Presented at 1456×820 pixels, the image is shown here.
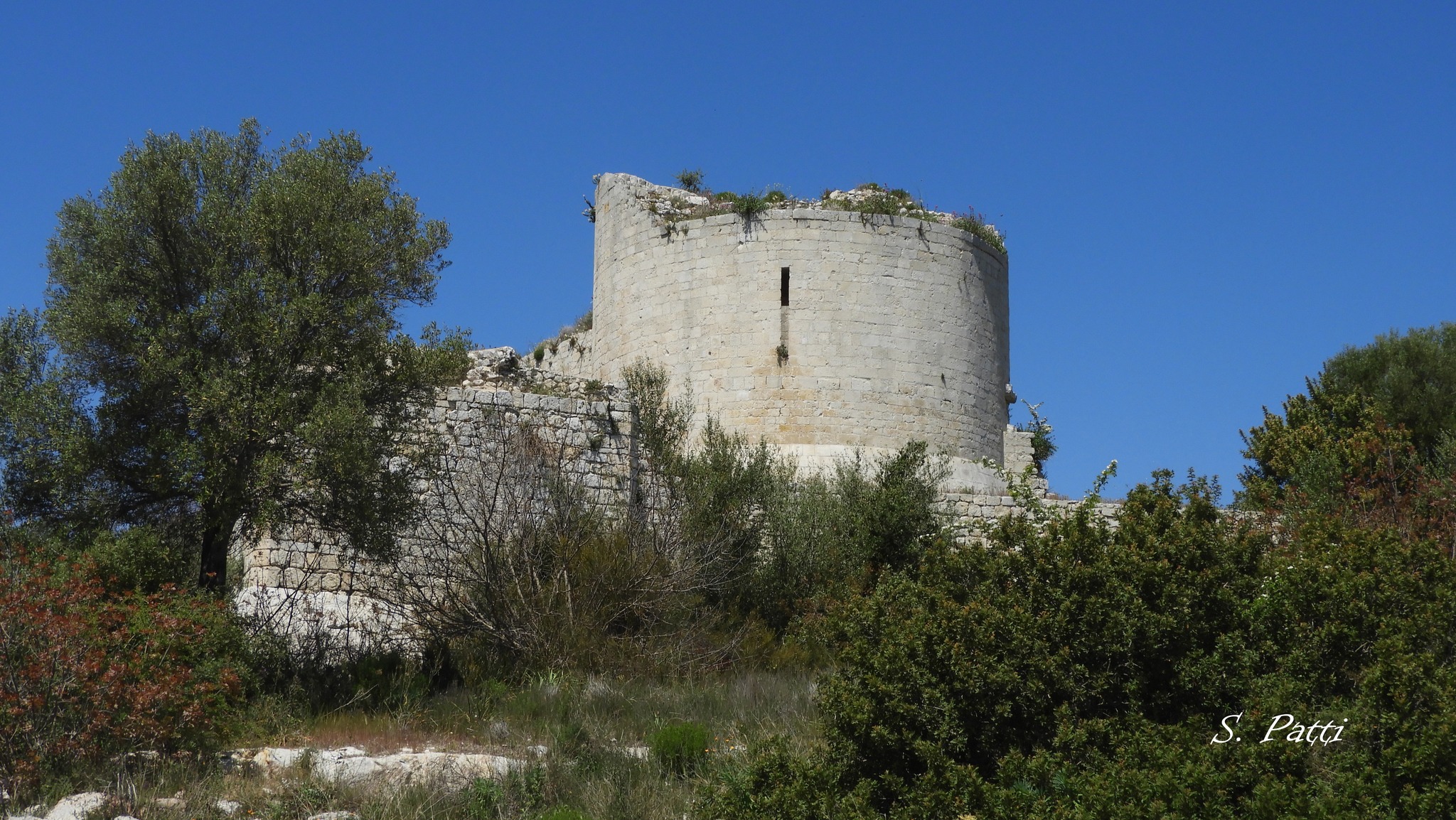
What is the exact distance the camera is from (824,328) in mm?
17703

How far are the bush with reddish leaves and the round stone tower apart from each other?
9.36 m

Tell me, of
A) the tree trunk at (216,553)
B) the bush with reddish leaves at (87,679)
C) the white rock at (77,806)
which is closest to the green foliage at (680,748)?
the bush with reddish leaves at (87,679)

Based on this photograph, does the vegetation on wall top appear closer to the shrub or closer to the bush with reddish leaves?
the shrub

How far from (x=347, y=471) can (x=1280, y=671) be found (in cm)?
669

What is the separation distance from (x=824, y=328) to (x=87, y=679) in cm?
1108

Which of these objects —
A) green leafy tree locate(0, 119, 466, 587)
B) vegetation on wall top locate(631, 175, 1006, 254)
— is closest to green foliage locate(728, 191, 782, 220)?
vegetation on wall top locate(631, 175, 1006, 254)

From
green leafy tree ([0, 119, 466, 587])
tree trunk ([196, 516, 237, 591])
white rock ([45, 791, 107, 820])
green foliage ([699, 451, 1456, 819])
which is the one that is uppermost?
green leafy tree ([0, 119, 466, 587])

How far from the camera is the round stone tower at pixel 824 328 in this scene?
17500 millimetres

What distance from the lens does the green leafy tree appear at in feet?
32.6

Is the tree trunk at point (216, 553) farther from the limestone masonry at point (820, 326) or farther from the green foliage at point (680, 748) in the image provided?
the limestone masonry at point (820, 326)

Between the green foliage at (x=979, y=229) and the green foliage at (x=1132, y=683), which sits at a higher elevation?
the green foliage at (x=979, y=229)

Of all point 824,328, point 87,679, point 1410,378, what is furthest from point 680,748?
point 1410,378

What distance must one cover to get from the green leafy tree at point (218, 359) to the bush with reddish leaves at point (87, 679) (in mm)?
1053

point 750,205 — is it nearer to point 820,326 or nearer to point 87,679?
point 820,326
